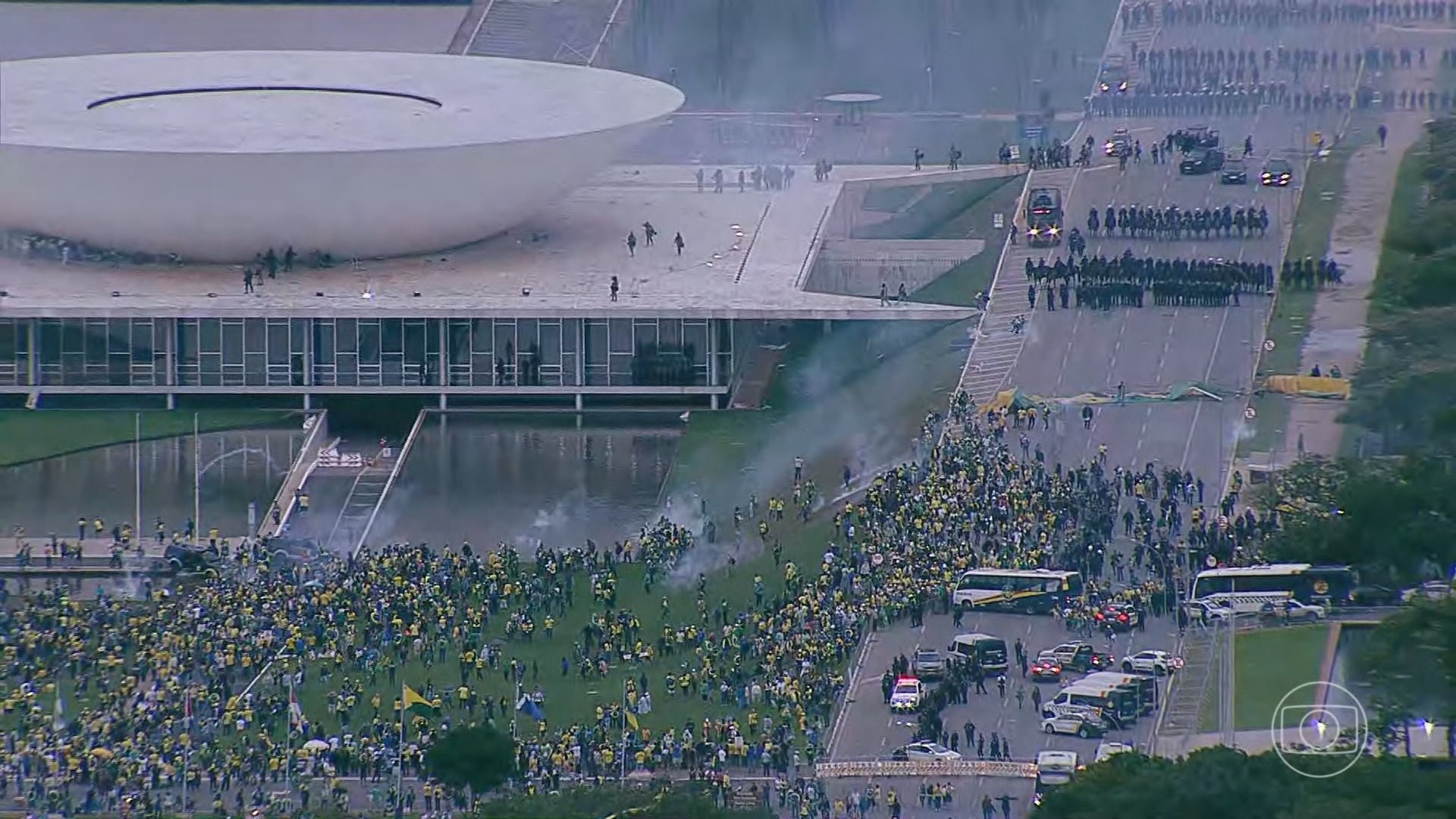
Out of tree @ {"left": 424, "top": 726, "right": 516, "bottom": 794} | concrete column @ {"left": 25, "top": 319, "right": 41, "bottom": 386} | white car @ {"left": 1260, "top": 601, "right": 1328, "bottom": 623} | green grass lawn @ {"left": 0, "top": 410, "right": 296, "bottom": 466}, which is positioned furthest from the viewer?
concrete column @ {"left": 25, "top": 319, "right": 41, "bottom": 386}

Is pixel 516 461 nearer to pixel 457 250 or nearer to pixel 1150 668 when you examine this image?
pixel 457 250

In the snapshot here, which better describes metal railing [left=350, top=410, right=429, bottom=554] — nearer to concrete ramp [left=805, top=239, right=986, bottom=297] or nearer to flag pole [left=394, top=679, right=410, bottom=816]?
flag pole [left=394, top=679, right=410, bottom=816]

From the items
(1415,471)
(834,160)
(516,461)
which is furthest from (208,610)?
(834,160)

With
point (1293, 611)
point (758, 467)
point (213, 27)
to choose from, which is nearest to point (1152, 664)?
point (1293, 611)

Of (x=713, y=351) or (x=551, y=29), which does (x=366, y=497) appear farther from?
(x=551, y=29)

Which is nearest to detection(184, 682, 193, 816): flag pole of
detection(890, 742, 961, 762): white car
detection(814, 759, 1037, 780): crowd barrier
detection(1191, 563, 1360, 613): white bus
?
detection(814, 759, 1037, 780): crowd barrier

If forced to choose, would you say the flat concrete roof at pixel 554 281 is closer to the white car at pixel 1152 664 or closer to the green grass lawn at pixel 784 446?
the green grass lawn at pixel 784 446
